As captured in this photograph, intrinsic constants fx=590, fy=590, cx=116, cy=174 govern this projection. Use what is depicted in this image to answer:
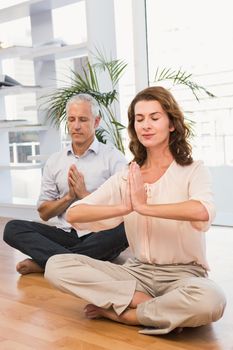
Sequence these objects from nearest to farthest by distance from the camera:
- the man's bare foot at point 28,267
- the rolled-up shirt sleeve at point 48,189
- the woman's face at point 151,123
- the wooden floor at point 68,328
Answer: the wooden floor at point 68,328
the woman's face at point 151,123
the man's bare foot at point 28,267
the rolled-up shirt sleeve at point 48,189

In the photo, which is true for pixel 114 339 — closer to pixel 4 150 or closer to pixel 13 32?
pixel 4 150

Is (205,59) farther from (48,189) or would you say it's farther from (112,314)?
(112,314)

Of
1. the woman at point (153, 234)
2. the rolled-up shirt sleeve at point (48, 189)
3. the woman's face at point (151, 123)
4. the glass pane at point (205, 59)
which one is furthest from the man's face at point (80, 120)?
the glass pane at point (205, 59)

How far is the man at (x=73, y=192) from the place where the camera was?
3156 mm

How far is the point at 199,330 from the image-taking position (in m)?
2.23

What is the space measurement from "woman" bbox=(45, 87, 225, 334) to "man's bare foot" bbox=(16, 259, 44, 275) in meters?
0.87

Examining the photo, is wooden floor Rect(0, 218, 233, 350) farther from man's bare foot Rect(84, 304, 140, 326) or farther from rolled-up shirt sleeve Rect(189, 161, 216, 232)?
rolled-up shirt sleeve Rect(189, 161, 216, 232)

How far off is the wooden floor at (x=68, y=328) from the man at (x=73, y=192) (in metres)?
0.20

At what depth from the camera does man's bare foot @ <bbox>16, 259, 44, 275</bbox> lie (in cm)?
327

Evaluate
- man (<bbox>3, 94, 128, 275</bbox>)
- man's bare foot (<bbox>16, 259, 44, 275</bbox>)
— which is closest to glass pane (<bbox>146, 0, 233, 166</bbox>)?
man (<bbox>3, 94, 128, 275</bbox>)

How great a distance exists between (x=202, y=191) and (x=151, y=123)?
0.33 meters

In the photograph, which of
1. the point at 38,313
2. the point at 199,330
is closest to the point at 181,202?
the point at 199,330

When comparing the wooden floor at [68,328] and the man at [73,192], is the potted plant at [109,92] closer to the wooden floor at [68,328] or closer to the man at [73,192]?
the man at [73,192]

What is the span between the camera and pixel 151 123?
7.41 feet
